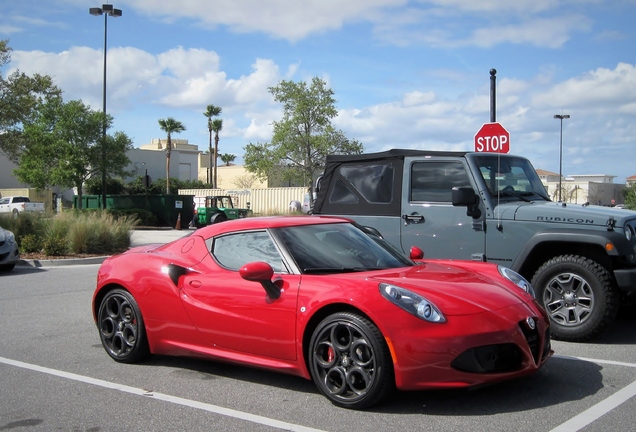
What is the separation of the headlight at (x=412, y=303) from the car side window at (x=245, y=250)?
1.03m

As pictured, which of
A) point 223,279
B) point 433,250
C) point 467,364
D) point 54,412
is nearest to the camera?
point 467,364

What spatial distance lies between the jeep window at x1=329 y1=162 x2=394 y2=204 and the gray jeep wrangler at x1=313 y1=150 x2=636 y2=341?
13 mm

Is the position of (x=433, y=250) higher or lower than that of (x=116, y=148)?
lower

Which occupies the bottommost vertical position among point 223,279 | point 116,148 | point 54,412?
point 54,412

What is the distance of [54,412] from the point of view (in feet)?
15.7

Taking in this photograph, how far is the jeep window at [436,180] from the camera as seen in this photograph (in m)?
8.03

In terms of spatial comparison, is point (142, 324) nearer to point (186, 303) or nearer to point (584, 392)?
point (186, 303)

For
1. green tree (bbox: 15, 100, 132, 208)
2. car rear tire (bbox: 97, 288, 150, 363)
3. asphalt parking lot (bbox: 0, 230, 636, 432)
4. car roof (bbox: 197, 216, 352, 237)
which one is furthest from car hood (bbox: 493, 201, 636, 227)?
green tree (bbox: 15, 100, 132, 208)

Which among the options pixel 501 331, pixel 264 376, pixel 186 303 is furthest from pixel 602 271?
pixel 186 303

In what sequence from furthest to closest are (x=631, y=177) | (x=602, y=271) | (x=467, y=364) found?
1. (x=631, y=177)
2. (x=602, y=271)
3. (x=467, y=364)

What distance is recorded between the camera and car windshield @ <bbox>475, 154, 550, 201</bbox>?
7996mm

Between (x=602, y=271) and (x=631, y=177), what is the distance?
119 meters

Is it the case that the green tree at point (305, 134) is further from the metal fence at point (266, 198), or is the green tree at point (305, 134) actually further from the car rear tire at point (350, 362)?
the car rear tire at point (350, 362)

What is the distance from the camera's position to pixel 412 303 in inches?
179
